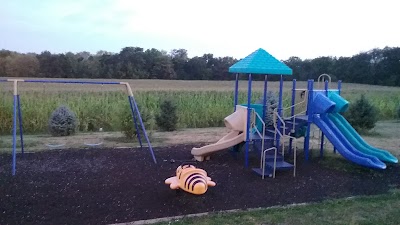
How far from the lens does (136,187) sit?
6066 mm

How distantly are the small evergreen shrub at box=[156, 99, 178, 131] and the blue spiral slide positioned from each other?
584cm

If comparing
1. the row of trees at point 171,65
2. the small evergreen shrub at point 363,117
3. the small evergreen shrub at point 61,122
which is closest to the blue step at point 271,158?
the small evergreen shrub at point 61,122

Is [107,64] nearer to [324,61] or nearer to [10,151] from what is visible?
[324,61]

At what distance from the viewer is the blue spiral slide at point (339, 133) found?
719 cm

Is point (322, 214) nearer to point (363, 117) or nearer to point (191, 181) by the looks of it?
point (191, 181)

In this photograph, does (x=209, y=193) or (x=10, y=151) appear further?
(x=10, y=151)

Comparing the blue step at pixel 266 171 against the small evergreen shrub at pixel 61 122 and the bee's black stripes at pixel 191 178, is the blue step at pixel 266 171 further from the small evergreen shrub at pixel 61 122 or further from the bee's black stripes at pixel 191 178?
the small evergreen shrub at pixel 61 122

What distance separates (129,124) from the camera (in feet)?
33.8

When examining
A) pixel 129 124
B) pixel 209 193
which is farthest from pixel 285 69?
pixel 129 124

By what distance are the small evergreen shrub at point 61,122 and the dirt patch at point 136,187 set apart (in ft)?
8.73

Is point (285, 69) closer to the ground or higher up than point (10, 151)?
higher up

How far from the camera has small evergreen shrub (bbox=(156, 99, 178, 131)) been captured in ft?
41.7

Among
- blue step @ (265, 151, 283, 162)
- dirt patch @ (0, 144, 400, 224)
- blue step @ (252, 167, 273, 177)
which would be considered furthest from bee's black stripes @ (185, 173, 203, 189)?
blue step @ (265, 151, 283, 162)

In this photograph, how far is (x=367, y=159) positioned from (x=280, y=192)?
2.02 metres
